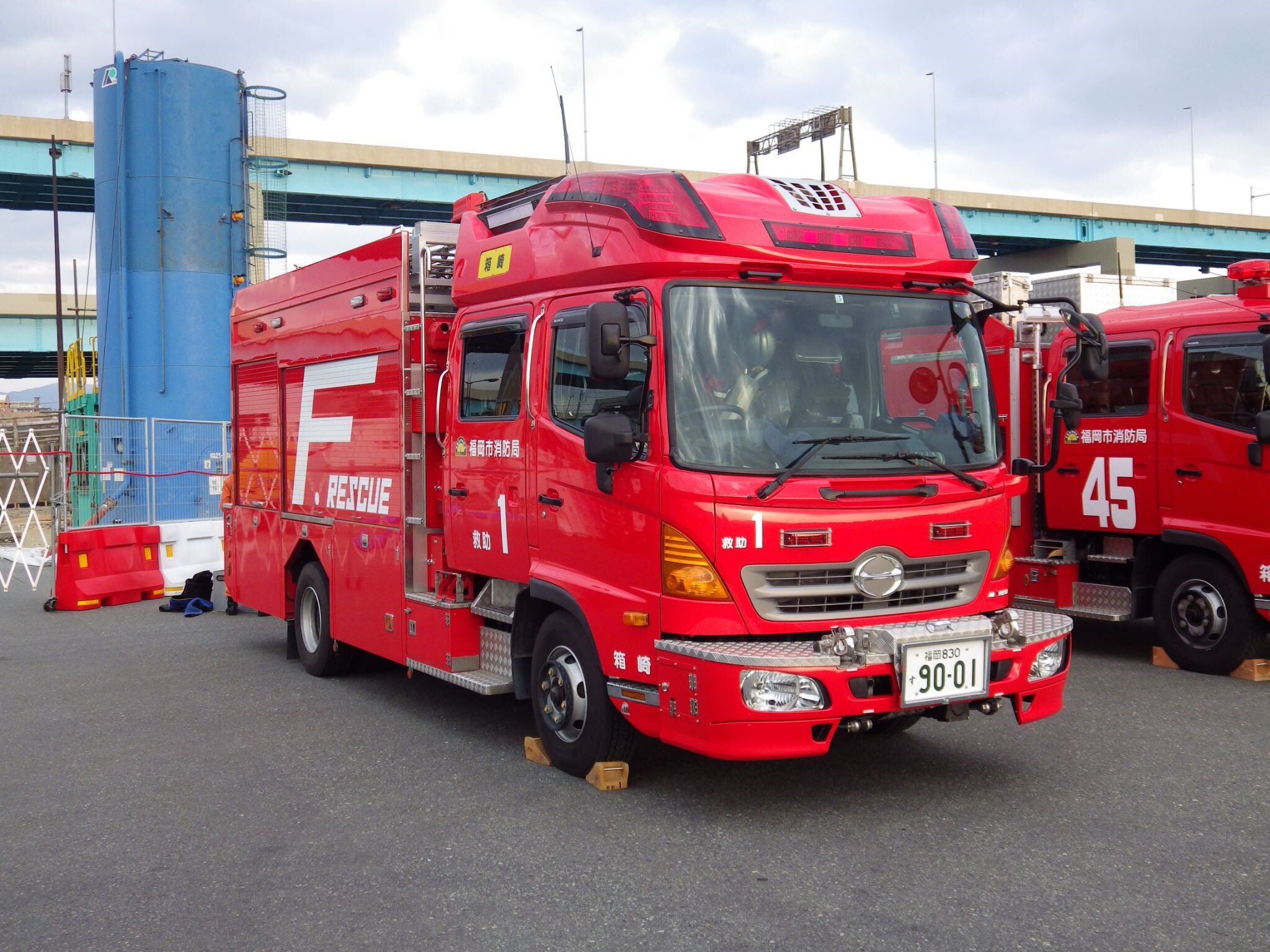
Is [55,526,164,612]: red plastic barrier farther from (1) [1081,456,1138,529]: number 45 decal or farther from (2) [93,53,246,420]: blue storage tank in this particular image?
(2) [93,53,246,420]: blue storage tank

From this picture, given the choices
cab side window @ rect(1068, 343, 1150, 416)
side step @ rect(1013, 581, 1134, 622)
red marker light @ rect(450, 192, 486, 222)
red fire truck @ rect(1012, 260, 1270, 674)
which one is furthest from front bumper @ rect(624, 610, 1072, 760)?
cab side window @ rect(1068, 343, 1150, 416)

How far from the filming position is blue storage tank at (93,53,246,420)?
2630 centimetres

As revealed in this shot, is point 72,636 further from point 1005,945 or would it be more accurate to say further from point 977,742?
point 1005,945

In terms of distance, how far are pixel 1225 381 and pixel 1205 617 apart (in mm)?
1712

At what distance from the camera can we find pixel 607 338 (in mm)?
5219

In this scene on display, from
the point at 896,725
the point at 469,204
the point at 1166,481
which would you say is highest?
the point at 469,204

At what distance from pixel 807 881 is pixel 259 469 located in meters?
6.83

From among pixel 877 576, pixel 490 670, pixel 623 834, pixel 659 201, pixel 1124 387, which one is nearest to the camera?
pixel 623 834

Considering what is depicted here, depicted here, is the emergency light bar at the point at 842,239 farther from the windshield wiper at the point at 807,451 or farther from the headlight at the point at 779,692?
the headlight at the point at 779,692

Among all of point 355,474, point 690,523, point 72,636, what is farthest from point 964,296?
point 72,636

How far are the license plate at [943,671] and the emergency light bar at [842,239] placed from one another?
6.25ft

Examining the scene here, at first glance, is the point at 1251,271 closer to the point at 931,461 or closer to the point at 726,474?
the point at 931,461

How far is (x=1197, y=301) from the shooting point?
9.09 metres

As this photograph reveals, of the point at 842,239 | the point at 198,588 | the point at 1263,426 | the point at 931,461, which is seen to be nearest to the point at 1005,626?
the point at 931,461
